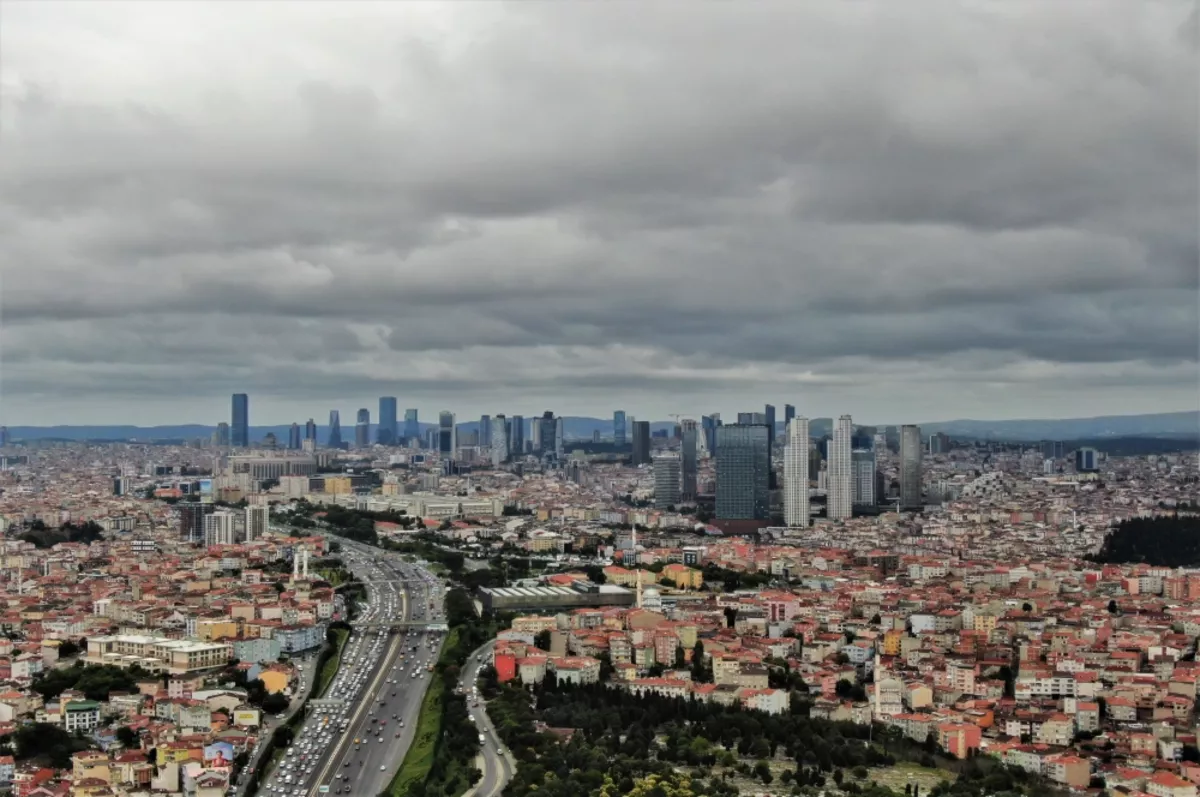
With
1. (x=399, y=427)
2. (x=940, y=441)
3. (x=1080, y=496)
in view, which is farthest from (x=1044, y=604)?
(x=399, y=427)

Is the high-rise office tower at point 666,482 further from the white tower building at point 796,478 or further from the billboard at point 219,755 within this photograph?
the billboard at point 219,755

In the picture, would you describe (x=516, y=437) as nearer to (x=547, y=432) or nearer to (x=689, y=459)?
(x=547, y=432)

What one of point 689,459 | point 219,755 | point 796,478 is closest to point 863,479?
point 796,478

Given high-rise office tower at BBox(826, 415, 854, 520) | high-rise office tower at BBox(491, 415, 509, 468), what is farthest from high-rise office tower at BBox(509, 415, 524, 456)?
high-rise office tower at BBox(826, 415, 854, 520)

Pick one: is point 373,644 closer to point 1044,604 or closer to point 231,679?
point 231,679

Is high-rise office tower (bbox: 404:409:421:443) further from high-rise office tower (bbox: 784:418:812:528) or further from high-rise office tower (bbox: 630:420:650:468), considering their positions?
high-rise office tower (bbox: 784:418:812:528)

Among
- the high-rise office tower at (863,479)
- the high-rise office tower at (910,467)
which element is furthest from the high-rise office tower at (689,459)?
the high-rise office tower at (910,467)
